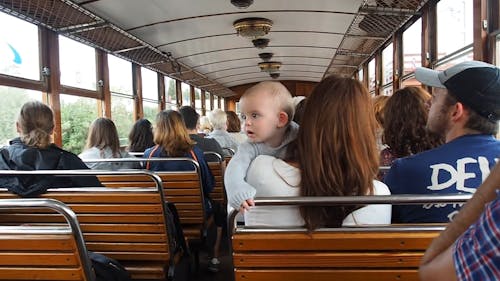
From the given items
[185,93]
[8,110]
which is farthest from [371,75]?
[8,110]

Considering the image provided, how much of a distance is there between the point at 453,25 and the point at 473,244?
443 cm

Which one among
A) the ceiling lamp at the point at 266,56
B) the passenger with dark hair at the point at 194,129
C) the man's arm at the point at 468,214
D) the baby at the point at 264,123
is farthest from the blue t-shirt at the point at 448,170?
the ceiling lamp at the point at 266,56

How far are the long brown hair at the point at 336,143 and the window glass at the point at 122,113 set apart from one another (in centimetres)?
563

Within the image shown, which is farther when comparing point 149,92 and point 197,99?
point 197,99

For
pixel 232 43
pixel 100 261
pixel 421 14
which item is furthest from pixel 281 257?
pixel 232 43

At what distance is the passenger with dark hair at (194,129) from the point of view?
12.4ft

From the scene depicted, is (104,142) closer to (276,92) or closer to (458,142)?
(276,92)

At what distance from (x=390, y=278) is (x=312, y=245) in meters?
0.28

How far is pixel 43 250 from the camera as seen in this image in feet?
4.50

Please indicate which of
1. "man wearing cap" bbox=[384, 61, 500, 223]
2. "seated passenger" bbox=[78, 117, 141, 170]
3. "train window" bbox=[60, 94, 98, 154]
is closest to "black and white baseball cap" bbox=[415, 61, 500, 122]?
"man wearing cap" bbox=[384, 61, 500, 223]

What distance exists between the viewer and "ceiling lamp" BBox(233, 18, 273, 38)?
5.15 m

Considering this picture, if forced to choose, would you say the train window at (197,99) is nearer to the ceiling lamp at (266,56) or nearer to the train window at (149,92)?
the train window at (149,92)

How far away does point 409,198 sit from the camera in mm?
1217

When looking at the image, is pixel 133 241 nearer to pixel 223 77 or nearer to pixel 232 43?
pixel 232 43
